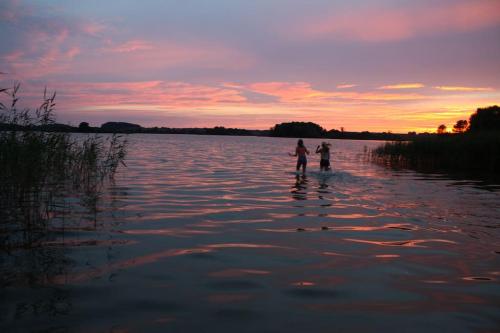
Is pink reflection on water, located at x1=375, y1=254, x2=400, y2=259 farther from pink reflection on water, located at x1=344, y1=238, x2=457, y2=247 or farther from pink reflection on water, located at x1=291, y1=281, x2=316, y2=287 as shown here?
pink reflection on water, located at x1=291, y1=281, x2=316, y2=287

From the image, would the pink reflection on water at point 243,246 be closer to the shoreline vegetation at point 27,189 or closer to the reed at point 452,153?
the shoreline vegetation at point 27,189

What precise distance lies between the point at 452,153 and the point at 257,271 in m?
30.3

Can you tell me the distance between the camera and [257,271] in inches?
249

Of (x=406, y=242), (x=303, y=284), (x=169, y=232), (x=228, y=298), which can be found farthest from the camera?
(x=169, y=232)

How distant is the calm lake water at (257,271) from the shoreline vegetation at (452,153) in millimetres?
19474

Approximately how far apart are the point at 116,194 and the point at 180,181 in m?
4.50

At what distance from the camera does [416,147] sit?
34.5 metres

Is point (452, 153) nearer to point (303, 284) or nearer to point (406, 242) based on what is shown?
point (406, 242)

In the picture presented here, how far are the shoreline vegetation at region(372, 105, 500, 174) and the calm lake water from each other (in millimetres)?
19474

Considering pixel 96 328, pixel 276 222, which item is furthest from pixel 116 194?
pixel 96 328

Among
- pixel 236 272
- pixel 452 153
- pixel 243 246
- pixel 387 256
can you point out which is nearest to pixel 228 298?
pixel 236 272

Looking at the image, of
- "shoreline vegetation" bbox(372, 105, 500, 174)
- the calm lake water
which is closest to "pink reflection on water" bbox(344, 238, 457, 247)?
the calm lake water

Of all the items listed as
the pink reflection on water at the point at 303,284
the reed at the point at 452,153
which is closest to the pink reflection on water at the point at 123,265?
the pink reflection on water at the point at 303,284

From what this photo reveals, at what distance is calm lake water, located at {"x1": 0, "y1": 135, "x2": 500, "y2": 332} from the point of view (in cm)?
466
